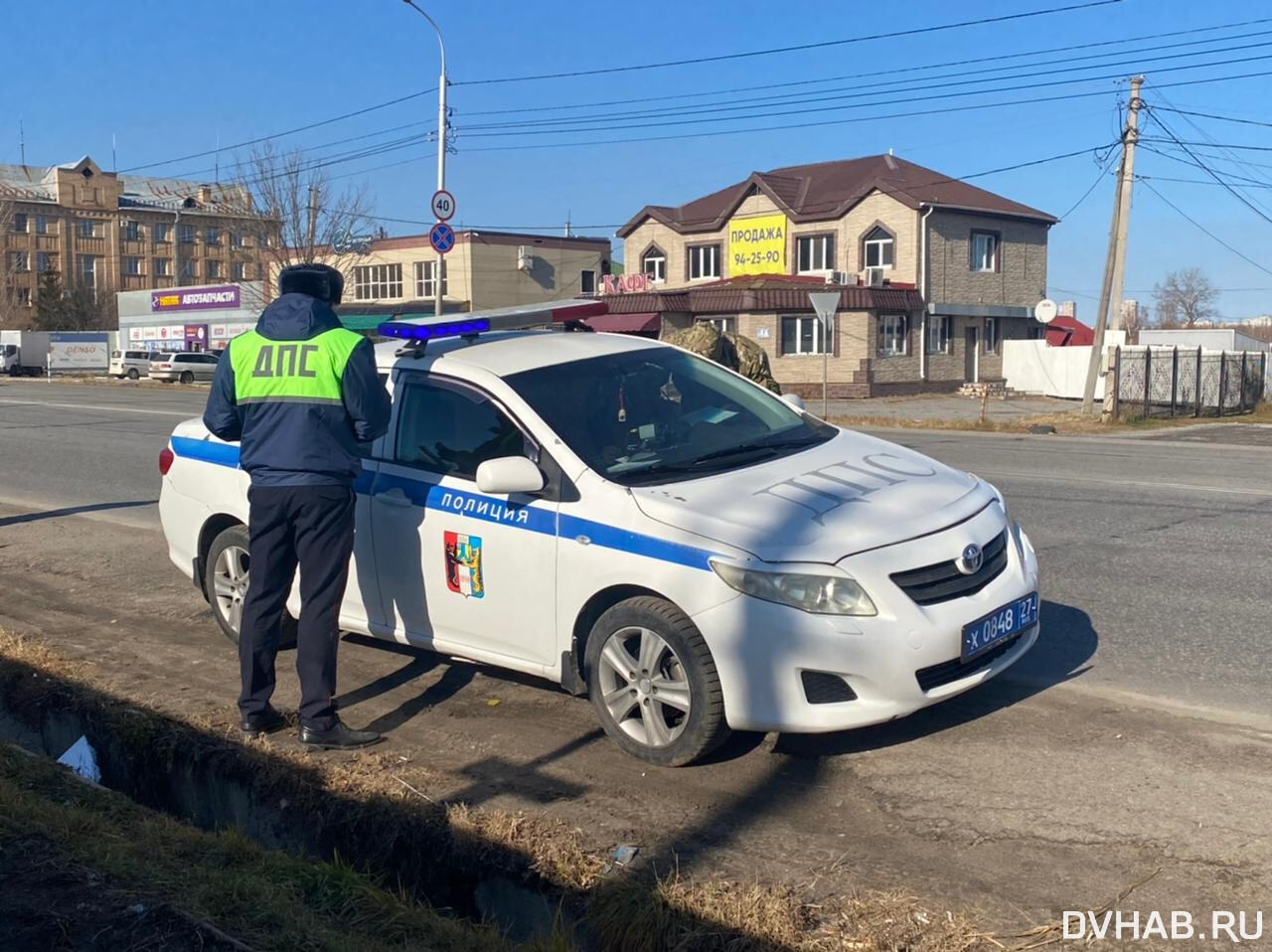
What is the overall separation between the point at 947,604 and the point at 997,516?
75 cm

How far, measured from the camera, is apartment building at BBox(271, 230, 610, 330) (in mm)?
58844

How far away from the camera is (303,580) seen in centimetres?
501

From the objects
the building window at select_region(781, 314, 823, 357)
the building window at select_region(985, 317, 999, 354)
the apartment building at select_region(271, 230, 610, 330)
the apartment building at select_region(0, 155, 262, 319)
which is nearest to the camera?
the building window at select_region(781, 314, 823, 357)

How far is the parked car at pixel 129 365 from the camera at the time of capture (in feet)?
195

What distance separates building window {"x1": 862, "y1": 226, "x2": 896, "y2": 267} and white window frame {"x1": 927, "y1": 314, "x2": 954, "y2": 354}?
2596 mm

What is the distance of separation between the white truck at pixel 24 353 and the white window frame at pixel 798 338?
147 feet

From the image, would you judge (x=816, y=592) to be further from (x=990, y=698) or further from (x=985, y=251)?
(x=985, y=251)

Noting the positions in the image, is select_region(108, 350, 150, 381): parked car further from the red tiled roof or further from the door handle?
the door handle

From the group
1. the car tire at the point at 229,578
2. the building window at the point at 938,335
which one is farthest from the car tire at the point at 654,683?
the building window at the point at 938,335

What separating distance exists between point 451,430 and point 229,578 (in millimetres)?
1717

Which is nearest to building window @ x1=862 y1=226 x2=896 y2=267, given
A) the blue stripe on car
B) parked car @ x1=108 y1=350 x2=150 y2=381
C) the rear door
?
parked car @ x1=108 y1=350 x2=150 y2=381

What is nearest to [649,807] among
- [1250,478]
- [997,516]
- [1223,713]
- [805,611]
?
[805,611]

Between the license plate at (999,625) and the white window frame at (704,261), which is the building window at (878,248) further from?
the license plate at (999,625)

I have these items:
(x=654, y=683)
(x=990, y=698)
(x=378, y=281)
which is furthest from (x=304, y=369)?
(x=378, y=281)
